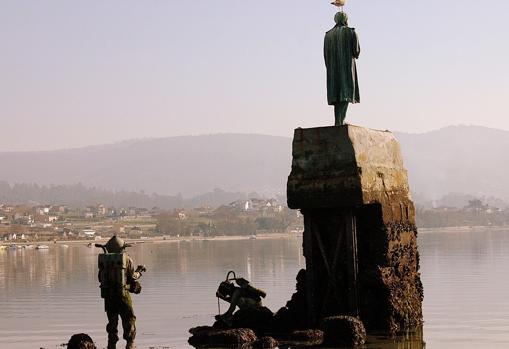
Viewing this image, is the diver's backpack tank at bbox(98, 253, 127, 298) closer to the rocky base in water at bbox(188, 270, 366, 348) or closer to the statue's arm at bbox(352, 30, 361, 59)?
the rocky base in water at bbox(188, 270, 366, 348)

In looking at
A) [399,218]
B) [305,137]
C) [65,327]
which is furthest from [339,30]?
[65,327]

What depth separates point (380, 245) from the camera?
1101 inches

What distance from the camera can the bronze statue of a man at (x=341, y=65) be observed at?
2892 cm

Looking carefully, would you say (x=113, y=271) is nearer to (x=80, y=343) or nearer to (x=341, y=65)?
(x=80, y=343)

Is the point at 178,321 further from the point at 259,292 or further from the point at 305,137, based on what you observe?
the point at 305,137

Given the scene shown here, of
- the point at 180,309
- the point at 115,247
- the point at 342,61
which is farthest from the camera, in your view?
the point at 180,309

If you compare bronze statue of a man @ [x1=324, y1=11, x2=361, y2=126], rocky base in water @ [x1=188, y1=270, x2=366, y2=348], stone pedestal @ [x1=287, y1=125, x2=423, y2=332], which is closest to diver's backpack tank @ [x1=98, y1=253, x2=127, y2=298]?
rocky base in water @ [x1=188, y1=270, x2=366, y2=348]

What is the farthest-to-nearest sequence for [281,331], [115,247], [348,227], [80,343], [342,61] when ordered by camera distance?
[342,61] < [281,331] < [348,227] < [115,247] < [80,343]

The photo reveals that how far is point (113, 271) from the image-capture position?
2473cm

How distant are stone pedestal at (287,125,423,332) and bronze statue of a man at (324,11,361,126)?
1249 millimetres

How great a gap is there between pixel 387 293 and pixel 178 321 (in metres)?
9.82

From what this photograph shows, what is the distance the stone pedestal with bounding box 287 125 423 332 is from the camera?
27.3m

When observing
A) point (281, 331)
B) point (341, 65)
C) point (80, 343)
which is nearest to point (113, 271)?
point (80, 343)

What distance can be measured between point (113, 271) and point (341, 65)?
8742 mm
